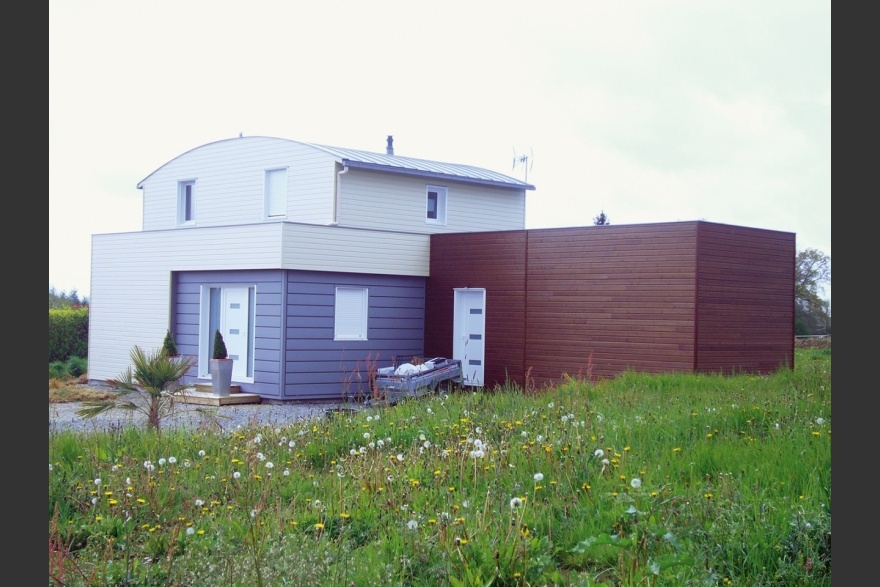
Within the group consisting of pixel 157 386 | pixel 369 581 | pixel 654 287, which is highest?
pixel 654 287

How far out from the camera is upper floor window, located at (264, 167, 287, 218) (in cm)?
2469

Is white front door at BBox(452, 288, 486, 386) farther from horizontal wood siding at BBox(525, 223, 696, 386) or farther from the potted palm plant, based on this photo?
the potted palm plant

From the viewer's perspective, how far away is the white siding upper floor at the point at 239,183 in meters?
23.8

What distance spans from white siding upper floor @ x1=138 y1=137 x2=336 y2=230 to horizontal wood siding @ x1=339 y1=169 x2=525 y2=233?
71 cm

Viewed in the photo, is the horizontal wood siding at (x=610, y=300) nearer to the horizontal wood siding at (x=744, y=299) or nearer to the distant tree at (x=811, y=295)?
the horizontal wood siding at (x=744, y=299)

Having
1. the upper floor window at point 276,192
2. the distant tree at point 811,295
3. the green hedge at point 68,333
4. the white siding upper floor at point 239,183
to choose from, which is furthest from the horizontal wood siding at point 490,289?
the distant tree at point 811,295

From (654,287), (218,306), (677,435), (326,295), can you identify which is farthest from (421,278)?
(677,435)

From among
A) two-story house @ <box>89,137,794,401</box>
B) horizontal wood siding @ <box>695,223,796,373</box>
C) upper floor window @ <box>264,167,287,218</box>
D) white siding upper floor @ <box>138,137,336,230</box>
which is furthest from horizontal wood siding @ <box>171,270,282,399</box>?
horizontal wood siding @ <box>695,223,796,373</box>

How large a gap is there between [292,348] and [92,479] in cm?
1260

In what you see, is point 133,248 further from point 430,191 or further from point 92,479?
point 92,479

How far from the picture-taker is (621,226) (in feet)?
62.7

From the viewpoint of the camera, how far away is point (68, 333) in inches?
1129

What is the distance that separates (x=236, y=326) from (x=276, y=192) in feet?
14.8

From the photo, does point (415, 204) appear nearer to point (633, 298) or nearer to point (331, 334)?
point (331, 334)
